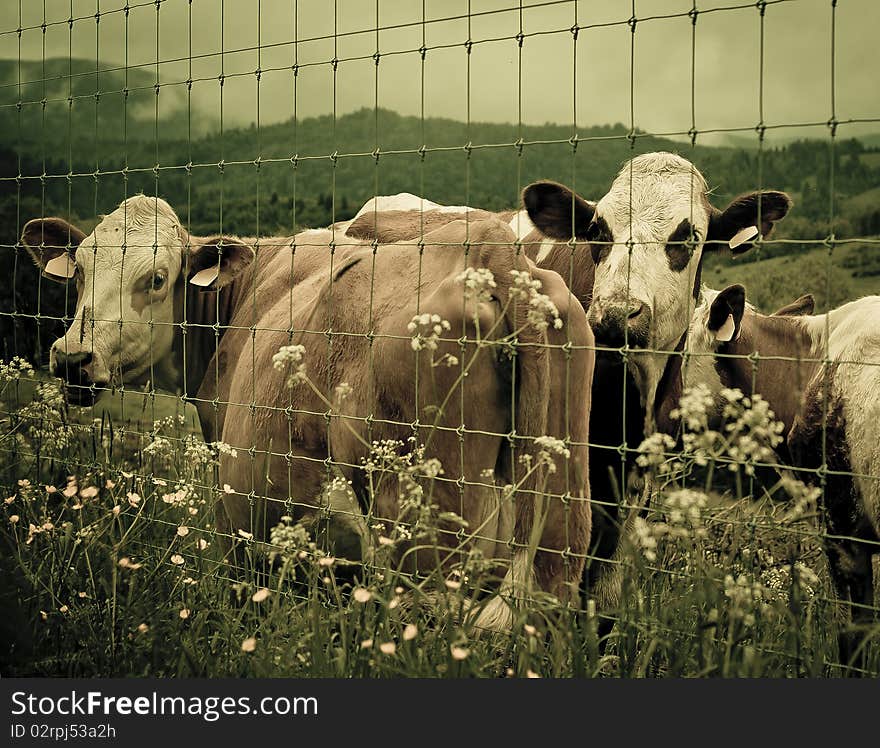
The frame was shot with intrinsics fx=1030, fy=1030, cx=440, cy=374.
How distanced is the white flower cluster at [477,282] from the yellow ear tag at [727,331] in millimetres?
1546

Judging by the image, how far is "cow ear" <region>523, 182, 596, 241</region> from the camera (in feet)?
14.2

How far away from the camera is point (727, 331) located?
14.7 ft

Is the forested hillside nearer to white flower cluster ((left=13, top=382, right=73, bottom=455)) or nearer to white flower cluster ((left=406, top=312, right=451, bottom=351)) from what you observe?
white flower cluster ((left=13, top=382, right=73, bottom=455))

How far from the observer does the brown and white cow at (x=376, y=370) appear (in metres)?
3.45

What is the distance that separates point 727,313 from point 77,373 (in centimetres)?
308

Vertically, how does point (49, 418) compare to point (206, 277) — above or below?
below

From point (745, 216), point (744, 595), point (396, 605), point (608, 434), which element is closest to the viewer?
point (744, 595)

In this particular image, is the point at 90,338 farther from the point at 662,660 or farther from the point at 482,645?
the point at 662,660

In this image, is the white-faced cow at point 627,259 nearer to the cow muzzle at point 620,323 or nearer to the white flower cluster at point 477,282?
the cow muzzle at point 620,323

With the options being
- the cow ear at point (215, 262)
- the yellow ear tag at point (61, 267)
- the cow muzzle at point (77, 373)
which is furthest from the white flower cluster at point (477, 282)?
the yellow ear tag at point (61, 267)

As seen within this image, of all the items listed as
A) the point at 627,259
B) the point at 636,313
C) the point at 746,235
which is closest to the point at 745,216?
the point at 746,235

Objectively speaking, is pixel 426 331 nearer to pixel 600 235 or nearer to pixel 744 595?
pixel 600 235

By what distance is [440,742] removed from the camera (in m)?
2.84

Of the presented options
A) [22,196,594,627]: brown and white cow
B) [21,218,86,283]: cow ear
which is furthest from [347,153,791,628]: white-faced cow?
[21,218,86,283]: cow ear
